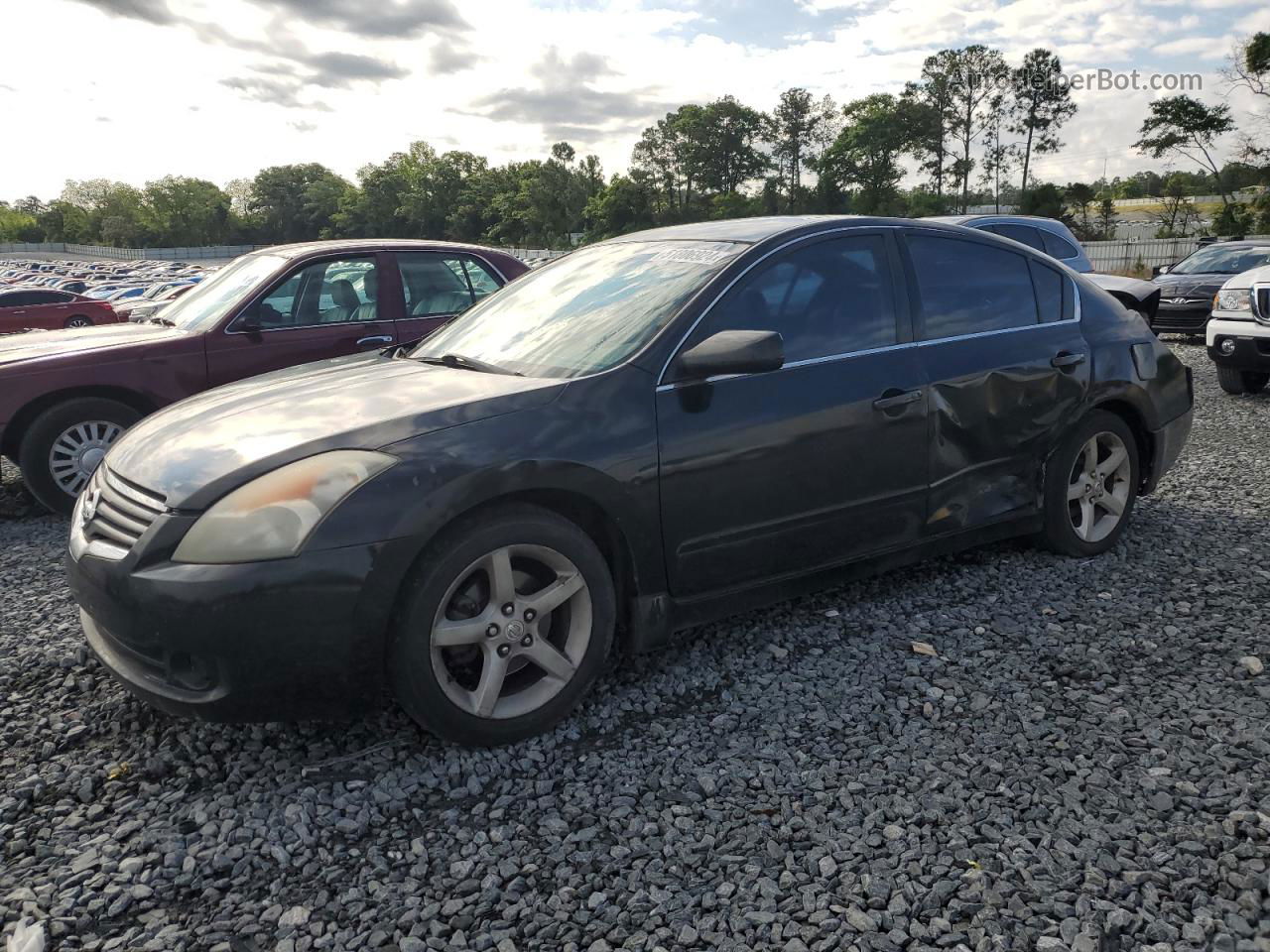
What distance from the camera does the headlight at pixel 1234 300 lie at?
9.05 metres

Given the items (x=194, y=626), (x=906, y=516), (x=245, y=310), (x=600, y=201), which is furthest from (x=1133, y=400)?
(x=600, y=201)

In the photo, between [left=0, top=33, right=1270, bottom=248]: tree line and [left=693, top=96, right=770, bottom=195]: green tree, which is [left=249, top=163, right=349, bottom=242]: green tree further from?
[left=693, top=96, right=770, bottom=195]: green tree

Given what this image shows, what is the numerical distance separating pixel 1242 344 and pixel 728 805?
8934mm

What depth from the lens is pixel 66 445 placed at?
595cm

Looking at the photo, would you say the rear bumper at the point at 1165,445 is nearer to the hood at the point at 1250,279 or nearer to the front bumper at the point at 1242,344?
the front bumper at the point at 1242,344

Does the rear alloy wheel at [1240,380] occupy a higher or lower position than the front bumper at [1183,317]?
lower

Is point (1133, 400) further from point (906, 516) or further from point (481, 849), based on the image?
point (481, 849)

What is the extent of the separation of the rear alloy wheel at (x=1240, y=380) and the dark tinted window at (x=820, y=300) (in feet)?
25.2

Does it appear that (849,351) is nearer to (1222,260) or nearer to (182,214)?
(1222,260)

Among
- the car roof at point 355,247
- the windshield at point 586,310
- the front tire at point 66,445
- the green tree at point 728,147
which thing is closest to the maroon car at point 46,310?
the car roof at point 355,247

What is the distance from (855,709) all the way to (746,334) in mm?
1336

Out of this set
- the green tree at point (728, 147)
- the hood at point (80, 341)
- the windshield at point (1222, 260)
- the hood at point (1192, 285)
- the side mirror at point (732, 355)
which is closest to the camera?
the side mirror at point (732, 355)

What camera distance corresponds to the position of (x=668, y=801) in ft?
8.77

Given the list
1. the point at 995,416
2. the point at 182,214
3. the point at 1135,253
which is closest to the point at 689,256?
the point at 995,416
